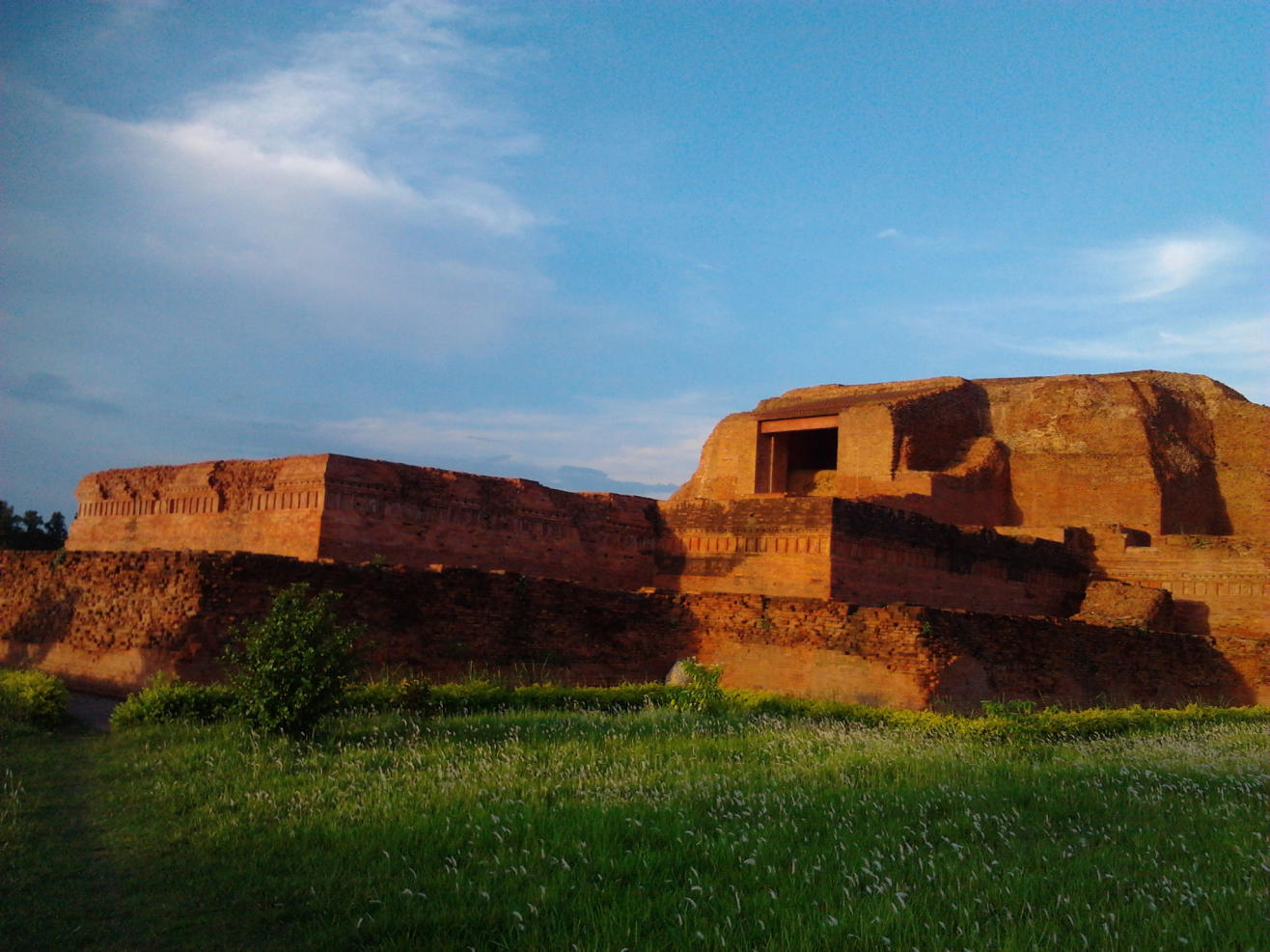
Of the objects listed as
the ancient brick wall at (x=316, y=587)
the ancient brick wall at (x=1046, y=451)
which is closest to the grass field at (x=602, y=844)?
the ancient brick wall at (x=316, y=587)

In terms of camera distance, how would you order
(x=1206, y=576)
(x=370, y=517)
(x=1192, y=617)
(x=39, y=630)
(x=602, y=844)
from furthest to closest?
(x=1206, y=576) < (x=1192, y=617) < (x=370, y=517) < (x=39, y=630) < (x=602, y=844)

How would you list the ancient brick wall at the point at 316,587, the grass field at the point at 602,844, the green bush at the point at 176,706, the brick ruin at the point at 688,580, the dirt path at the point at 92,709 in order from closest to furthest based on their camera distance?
the grass field at the point at 602,844, the green bush at the point at 176,706, the dirt path at the point at 92,709, the ancient brick wall at the point at 316,587, the brick ruin at the point at 688,580

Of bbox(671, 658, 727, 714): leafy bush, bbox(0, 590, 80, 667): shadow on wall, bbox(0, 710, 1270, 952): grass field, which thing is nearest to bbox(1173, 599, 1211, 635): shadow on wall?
bbox(0, 710, 1270, 952): grass field

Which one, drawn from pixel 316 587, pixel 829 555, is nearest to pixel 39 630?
pixel 316 587

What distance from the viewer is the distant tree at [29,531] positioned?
25.3m

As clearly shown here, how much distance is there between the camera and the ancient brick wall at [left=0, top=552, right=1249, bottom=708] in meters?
10.1

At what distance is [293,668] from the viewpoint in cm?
812

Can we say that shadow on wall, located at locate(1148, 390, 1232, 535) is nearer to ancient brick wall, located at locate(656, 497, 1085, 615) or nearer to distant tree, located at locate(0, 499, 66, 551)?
ancient brick wall, located at locate(656, 497, 1085, 615)

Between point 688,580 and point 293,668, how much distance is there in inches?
345

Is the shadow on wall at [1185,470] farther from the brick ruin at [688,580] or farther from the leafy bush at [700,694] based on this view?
the leafy bush at [700,694]

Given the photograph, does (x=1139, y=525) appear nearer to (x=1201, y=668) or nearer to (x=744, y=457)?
(x=1201, y=668)

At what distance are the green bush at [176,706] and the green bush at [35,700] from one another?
0.49 m

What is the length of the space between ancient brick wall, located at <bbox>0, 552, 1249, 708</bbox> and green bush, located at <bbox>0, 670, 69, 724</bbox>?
108 centimetres

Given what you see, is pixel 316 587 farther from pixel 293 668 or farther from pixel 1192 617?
pixel 1192 617
